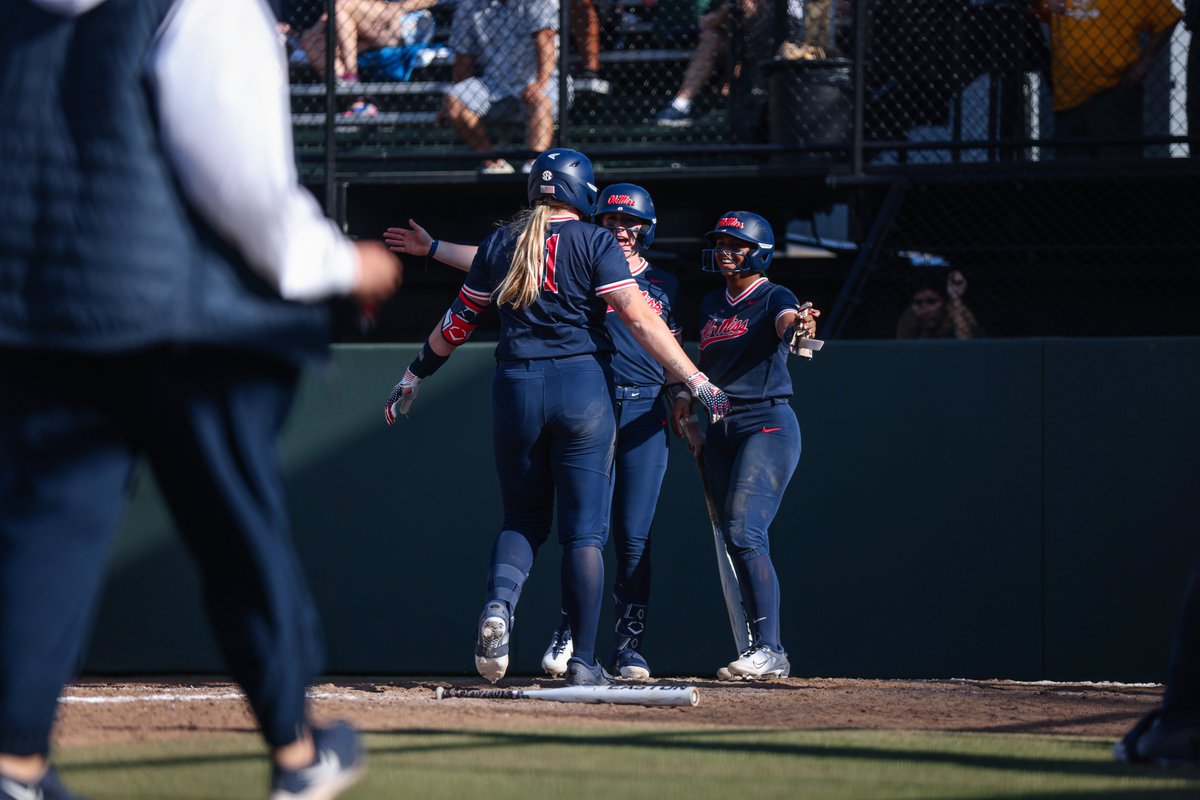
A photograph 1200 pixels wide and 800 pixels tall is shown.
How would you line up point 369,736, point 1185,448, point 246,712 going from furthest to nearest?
point 1185,448 < point 246,712 < point 369,736

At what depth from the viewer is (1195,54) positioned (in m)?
8.38

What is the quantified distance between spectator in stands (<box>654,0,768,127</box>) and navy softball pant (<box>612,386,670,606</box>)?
377 centimetres

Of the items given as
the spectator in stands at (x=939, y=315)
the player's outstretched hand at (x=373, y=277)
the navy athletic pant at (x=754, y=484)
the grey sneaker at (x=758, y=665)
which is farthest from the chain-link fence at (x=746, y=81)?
the player's outstretched hand at (x=373, y=277)

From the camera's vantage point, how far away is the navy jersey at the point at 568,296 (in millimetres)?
5426

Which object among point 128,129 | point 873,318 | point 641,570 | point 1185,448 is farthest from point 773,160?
point 128,129

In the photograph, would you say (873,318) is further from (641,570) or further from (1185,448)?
(641,570)

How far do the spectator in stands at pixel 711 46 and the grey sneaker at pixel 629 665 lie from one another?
4.51 metres

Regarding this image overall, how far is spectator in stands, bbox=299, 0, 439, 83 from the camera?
10.0 metres

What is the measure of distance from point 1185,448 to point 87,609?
5.87 meters

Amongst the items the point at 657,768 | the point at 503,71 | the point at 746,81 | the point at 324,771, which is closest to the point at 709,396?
the point at 657,768

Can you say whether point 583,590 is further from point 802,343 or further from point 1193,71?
point 1193,71

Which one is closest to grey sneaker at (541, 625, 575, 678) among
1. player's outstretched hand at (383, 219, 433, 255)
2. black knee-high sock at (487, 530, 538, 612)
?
black knee-high sock at (487, 530, 538, 612)

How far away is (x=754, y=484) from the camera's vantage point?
6137 millimetres

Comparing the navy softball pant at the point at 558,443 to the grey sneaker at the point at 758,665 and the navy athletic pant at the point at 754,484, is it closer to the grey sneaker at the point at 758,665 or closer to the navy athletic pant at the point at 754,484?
the navy athletic pant at the point at 754,484
